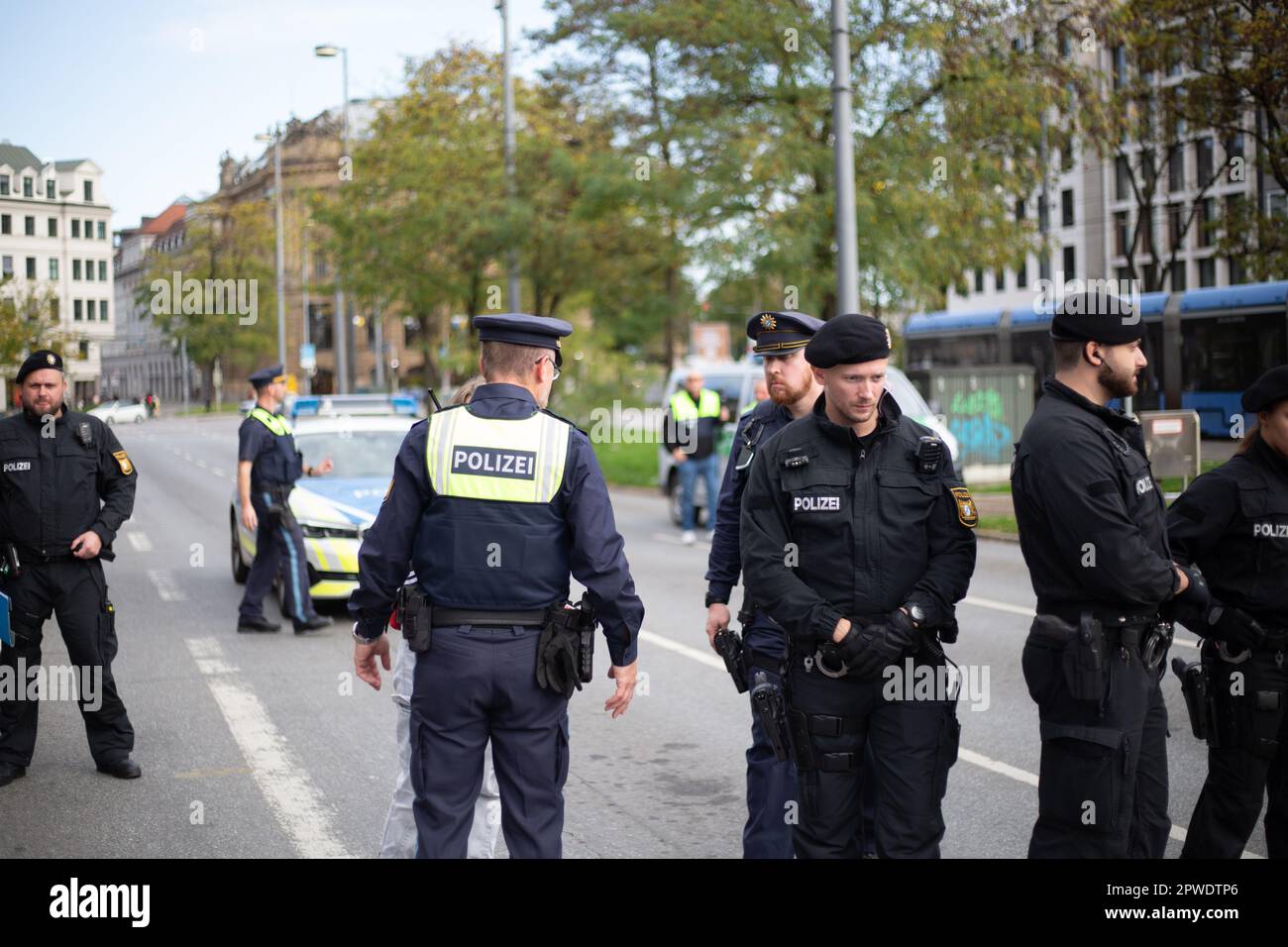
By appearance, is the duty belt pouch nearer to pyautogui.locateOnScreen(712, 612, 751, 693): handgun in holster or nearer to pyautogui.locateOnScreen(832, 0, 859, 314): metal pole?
pyautogui.locateOnScreen(712, 612, 751, 693): handgun in holster

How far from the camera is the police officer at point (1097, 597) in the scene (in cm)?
391

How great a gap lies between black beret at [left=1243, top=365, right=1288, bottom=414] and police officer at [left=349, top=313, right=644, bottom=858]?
2021mm

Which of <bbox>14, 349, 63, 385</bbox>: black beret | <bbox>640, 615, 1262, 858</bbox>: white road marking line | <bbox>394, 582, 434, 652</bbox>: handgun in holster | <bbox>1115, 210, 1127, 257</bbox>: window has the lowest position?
<bbox>640, 615, 1262, 858</bbox>: white road marking line

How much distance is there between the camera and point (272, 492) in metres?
10.6

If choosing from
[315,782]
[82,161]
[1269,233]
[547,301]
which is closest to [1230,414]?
[1269,233]

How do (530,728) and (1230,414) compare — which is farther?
(1230,414)

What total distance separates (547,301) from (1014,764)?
25.9 m

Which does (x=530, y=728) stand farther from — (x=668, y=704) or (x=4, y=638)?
(x=668, y=704)

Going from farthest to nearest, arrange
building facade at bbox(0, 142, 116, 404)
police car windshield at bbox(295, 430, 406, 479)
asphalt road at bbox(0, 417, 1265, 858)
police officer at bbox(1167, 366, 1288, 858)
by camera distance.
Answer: building facade at bbox(0, 142, 116, 404) < police car windshield at bbox(295, 430, 406, 479) < asphalt road at bbox(0, 417, 1265, 858) < police officer at bbox(1167, 366, 1288, 858)

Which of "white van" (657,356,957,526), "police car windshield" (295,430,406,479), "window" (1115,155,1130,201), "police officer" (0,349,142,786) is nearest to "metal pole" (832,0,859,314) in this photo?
"white van" (657,356,957,526)

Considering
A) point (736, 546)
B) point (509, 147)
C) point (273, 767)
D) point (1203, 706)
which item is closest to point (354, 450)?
point (273, 767)

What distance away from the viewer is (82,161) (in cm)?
1670

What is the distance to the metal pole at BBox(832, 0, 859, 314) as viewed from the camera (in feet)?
53.2

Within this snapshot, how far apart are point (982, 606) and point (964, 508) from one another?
7.48 m
